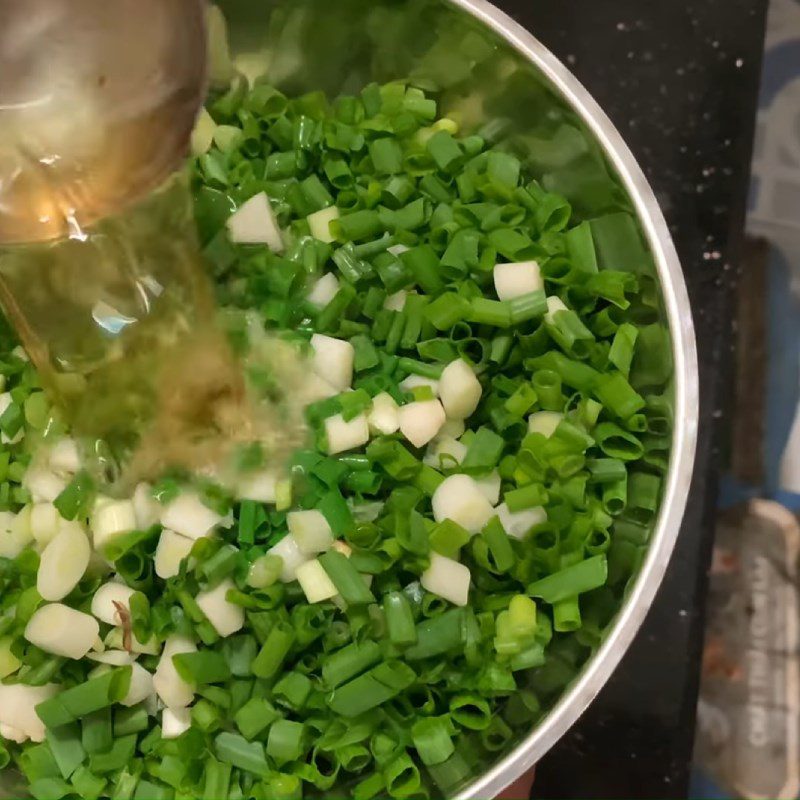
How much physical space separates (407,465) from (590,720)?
0.40 meters

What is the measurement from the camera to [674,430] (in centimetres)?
86

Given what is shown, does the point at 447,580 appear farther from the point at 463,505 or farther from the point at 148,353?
the point at 148,353

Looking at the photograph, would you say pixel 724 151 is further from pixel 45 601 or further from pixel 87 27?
pixel 45 601

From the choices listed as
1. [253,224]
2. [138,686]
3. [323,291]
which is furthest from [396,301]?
[138,686]

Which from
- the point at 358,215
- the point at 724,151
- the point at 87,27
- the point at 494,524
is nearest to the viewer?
the point at 87,27

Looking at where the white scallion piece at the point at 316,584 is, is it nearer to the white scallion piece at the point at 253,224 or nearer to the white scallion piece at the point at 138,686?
the white scallion piece at the point at 138,686

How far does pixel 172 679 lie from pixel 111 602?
10 cm

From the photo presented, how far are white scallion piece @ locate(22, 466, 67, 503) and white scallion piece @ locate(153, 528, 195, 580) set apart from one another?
0.15 meters

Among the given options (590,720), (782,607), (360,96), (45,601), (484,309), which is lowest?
(782,607)

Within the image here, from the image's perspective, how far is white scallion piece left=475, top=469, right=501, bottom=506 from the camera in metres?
0.93

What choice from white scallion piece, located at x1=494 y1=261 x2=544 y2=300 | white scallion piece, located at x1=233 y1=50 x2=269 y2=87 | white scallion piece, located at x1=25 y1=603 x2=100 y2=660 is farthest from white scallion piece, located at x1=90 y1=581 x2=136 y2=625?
white scallion piece, located at x1=233 y1=50 x2=269 y2=87

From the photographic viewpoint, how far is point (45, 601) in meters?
0.90

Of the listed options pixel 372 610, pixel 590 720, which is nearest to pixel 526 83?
pixel 372 610

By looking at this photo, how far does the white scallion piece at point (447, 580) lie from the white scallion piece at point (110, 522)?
32 centimetres
